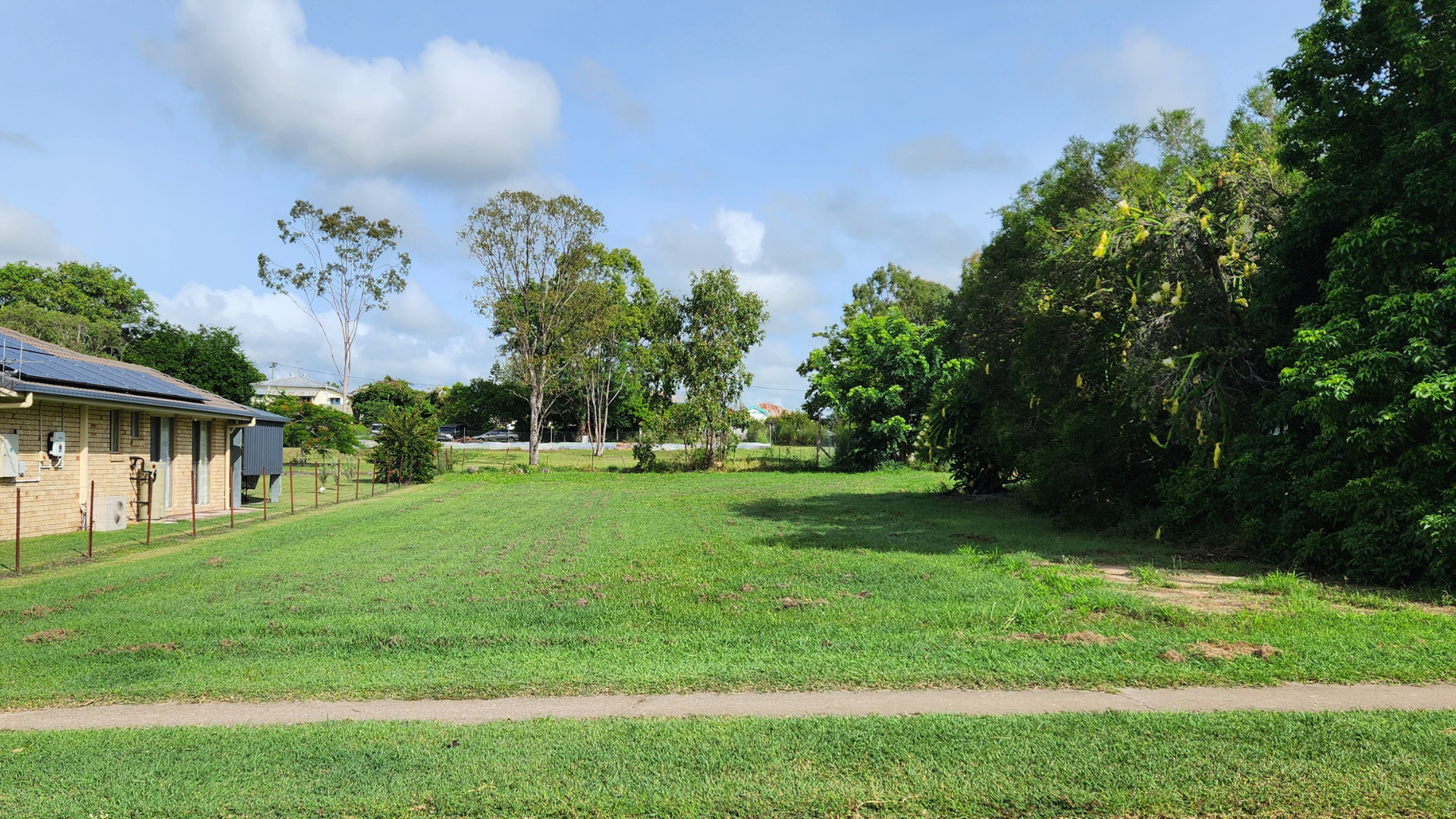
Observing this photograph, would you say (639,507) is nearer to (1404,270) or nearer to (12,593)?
(12,593)

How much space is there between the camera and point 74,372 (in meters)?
16.3

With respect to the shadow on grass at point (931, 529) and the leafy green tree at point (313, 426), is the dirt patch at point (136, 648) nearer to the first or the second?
the shadow on grass at point (931, 529)

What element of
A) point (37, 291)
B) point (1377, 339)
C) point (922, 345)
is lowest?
point (1377, 339)

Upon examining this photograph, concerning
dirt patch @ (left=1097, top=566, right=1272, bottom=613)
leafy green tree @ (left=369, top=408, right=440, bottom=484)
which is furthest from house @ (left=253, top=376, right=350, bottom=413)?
dirt patch @ (left=1097, top=566, right=1272, bottom=613)

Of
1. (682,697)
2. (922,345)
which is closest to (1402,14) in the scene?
(682,697)

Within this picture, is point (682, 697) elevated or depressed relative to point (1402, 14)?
depressed

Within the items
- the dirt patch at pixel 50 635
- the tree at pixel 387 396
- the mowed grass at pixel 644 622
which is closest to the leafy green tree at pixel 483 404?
the tree at pixel 387 396

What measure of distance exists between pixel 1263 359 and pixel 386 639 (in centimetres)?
1247

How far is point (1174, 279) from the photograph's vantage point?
13.3 m

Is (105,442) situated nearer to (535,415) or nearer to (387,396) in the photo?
(535,415)

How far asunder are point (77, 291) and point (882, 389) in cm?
4516

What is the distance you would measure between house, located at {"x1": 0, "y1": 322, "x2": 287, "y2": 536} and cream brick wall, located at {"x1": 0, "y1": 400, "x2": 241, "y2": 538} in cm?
2

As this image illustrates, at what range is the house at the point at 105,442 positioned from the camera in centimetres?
1441

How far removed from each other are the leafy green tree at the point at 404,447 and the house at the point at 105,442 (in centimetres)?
789
